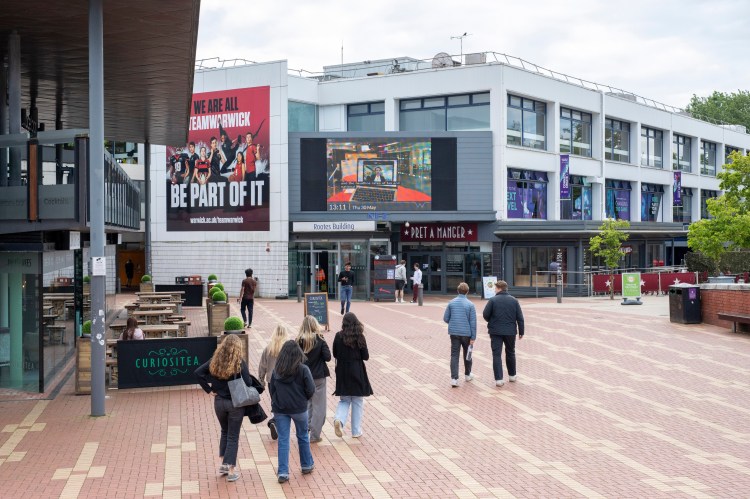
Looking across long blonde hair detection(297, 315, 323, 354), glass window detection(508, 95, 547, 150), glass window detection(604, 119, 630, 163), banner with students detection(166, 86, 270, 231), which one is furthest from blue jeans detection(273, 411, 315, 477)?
glass window detection(604, 119, 630, 163)

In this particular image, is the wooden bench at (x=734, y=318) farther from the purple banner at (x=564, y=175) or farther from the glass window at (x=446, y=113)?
the purple banner at (x=564, y=175)

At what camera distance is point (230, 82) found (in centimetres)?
4041

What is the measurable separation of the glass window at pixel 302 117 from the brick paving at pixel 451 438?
2452 centimetres

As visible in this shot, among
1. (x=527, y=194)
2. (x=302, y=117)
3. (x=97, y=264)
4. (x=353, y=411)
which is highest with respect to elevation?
(x=302, y=117)

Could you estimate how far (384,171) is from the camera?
39062 mm

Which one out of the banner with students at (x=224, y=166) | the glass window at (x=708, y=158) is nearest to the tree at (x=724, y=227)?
Answer: the banner with students at (x=224, y=166)

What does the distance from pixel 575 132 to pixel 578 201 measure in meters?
3.60

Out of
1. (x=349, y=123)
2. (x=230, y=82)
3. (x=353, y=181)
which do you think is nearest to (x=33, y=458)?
(x=353, y=181)

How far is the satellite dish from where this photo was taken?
4225 cm

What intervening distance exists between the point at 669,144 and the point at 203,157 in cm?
2952

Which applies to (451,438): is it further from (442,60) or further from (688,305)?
(442,60)

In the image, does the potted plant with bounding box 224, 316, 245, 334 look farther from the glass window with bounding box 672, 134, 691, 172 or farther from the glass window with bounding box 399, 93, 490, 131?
the glass window with bounding box 672, 134, 691, 172

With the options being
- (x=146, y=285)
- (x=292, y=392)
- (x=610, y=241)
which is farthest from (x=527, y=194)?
(x=292, y=392)

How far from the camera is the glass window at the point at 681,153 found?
55.8 meters
